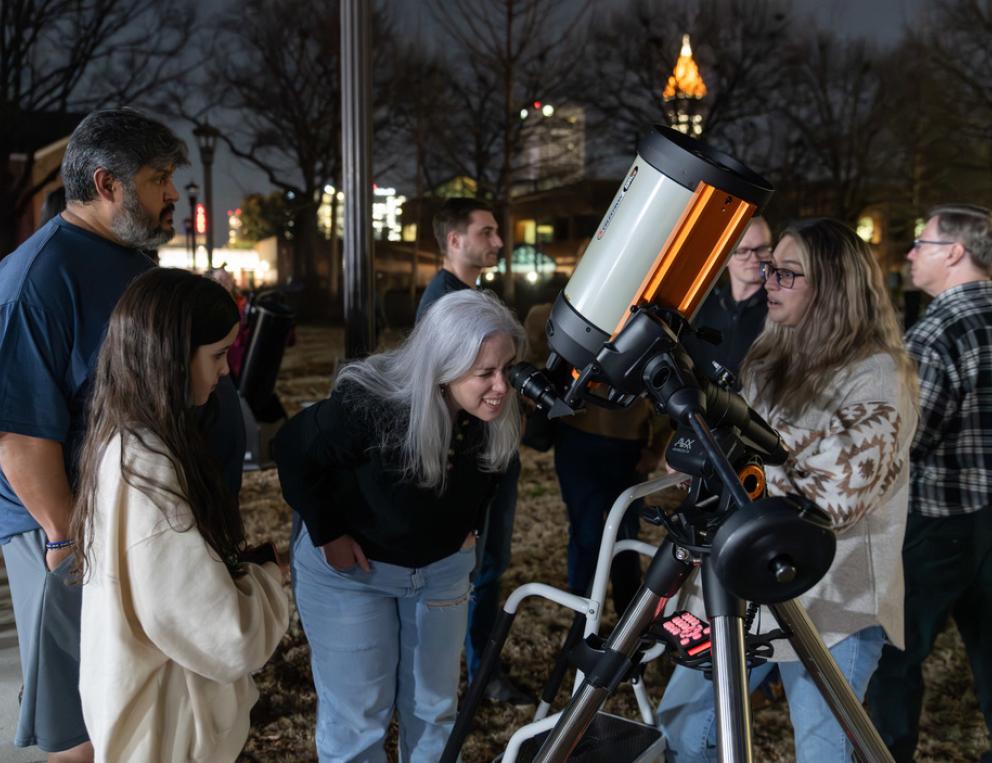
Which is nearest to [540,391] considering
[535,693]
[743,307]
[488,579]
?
[488,579]

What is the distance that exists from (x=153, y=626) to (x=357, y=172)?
1.94 metres

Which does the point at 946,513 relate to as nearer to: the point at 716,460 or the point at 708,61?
the point at 716,460

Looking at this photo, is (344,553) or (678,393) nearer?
(678,393)

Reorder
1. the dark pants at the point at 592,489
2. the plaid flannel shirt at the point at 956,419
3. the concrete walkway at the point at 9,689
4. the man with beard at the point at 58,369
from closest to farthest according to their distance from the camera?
the man with beard at the point at 58,369, the plaid flannel shirt at the point at 956,419, the concrete walkway at the point at 9,689, the dark pants at the point at 592,489

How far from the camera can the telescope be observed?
136cm

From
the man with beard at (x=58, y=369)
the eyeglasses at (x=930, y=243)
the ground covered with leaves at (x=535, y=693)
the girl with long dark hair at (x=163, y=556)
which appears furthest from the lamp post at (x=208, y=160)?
the girl with long dark hair at (x=163, y=556)

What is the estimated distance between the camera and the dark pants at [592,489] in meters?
3.76

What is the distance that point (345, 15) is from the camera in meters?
3.10

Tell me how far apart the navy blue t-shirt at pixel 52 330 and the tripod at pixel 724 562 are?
1311mm

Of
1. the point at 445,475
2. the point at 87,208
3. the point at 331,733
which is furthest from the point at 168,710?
the point at 87,208

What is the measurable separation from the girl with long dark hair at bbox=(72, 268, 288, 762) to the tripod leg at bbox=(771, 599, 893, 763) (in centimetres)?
110

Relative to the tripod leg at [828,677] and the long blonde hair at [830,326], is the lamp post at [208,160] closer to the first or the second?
the long blonde hair at [830,326]

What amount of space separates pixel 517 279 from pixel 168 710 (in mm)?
25692

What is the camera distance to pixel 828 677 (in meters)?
1.53
